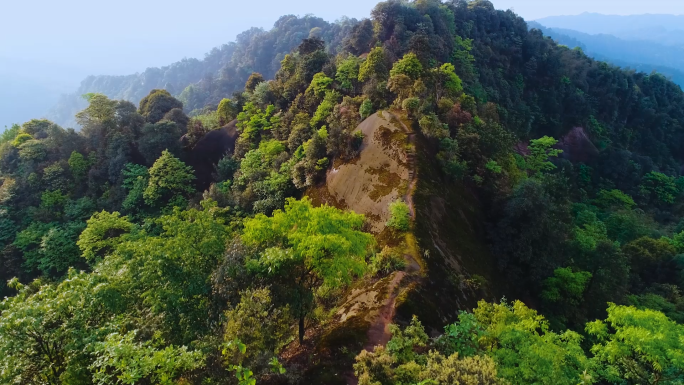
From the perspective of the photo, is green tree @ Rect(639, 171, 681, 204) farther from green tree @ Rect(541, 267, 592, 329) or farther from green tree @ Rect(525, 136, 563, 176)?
green tree @ Rect(541, 267, 592, 329)

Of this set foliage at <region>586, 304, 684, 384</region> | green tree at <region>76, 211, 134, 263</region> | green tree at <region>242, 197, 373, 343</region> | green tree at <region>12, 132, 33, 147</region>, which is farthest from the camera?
green tree at <region>12, 132, 33, 147</region>

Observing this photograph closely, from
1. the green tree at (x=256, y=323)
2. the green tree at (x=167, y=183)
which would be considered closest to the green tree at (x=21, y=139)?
the green tree at (x=167, y=183)

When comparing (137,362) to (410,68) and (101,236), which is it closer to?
(101,236)

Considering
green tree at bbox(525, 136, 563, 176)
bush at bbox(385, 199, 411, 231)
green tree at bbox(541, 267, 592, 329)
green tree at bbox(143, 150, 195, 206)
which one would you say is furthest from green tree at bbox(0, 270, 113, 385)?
green tree at bbox(525, 136, 563, 176)

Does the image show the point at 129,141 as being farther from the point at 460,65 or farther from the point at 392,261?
the point at 460,65

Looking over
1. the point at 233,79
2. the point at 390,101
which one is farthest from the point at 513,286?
the point at 233,79

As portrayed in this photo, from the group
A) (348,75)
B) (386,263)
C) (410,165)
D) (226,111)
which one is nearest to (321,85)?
(348,75)

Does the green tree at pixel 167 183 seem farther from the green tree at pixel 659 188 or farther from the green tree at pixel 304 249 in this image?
the green tree at pixel 659 188
